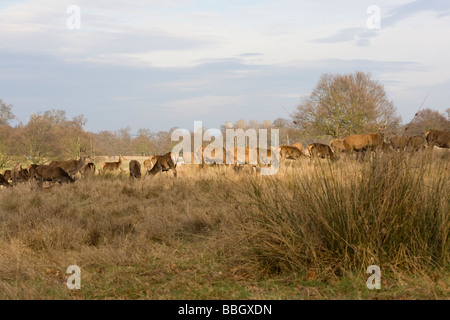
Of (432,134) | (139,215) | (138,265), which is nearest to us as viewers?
(138,265)

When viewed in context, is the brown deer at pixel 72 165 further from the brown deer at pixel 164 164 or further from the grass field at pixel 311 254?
the grass field at pixel 311 254

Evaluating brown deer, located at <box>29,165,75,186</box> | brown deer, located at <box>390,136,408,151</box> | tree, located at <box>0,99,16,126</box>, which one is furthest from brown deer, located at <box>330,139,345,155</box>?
tree, located at <box>0,99,16,126</box>

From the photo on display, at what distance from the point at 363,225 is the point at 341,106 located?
105 ft

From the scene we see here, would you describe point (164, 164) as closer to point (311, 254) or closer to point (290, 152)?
point (290, 152)

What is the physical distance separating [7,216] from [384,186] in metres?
8.10

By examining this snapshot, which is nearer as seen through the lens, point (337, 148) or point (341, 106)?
point (337, 148)

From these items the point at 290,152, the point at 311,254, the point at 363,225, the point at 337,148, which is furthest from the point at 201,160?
the point at 363,225

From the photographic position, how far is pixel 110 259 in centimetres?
569

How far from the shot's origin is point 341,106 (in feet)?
116

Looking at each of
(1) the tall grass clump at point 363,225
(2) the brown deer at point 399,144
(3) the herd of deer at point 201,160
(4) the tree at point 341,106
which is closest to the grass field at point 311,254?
(1) the tall grass clump at point 363,225
